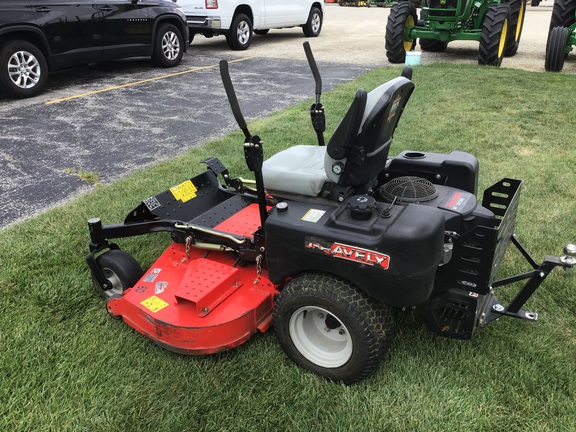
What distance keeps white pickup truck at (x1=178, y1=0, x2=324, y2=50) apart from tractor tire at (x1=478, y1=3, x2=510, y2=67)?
5083 mm

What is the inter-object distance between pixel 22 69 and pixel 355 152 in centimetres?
642

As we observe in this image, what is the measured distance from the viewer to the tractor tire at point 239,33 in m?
11.4

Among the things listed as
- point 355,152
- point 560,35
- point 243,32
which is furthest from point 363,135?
point 243,32

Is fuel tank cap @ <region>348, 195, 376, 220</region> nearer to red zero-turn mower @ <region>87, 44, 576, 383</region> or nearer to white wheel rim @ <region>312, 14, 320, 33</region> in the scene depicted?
red zero-turn mower @ <region>87, 44, 576, 383</region>

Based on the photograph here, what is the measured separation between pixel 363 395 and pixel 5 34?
22.5ft

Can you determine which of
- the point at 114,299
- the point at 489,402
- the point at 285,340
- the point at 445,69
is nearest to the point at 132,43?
the point at 445,69

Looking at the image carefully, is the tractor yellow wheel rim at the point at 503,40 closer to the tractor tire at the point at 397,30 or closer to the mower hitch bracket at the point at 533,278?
the tractor tire at the point at 397,30

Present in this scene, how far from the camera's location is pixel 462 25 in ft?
33.0

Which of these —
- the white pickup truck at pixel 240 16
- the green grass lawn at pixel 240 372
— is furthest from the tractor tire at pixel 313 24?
the green grass lawn at pixel 240 372

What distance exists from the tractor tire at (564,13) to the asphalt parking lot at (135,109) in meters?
0.80

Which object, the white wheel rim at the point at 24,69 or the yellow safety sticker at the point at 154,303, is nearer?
the yellow safety sticker at the point at 154,303

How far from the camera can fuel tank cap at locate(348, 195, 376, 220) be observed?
209 centimetres

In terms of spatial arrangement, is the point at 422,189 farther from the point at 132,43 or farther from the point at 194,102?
the point at 132,43

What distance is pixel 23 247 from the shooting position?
3.45 m
